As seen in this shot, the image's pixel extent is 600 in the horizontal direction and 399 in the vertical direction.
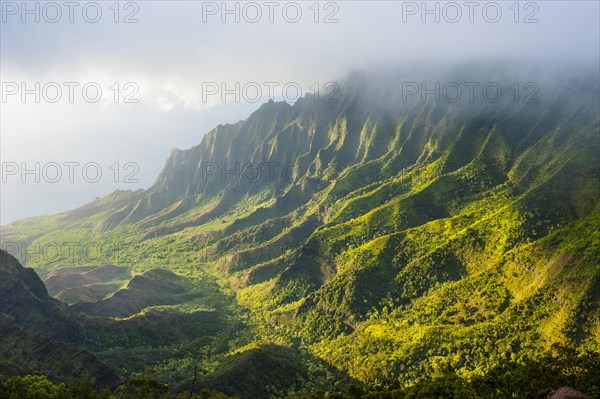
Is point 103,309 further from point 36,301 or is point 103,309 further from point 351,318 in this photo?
point 351,318

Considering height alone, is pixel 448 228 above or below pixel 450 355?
above

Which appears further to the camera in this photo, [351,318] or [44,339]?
[351,318]

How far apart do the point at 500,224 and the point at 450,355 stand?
64.5 m

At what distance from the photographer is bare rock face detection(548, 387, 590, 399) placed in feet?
216

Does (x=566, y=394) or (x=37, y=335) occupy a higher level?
(x=566, y=394)

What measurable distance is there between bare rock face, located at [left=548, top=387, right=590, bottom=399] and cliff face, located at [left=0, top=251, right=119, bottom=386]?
9049 cm

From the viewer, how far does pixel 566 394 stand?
66.3m

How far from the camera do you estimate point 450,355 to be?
112312mm

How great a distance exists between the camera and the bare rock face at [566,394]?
6569cm

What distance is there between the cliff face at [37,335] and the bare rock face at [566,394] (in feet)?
297

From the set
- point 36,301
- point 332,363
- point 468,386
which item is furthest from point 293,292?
point 468,386

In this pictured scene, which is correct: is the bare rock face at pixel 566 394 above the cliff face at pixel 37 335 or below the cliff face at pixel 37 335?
above

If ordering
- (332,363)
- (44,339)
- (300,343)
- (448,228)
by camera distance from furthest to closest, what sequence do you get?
(448,228) → (300,343) → (332,363) → (44,339)

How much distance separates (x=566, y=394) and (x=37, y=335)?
112 meters
